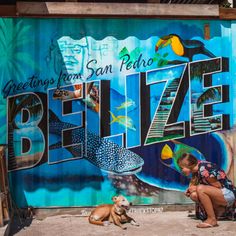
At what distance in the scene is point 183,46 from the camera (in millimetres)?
6465

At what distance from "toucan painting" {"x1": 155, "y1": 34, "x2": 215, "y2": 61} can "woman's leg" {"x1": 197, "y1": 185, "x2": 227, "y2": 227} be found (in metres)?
2.06

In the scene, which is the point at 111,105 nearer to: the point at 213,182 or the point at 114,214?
the point at 114,214

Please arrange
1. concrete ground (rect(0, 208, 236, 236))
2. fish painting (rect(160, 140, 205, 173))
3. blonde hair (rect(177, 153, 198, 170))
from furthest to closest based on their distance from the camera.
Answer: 1. fish painting (rect(160, 140, 205, 173))
2. blonde hair (rect(177, 153, 198, 170))
3. concrete ground (rect(0, 208, 236, 236))

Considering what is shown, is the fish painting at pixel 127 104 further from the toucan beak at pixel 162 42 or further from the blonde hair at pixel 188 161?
the blonde hair at pixel 188 161

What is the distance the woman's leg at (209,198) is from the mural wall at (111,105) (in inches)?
33.4

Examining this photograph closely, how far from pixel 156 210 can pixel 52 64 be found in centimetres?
270

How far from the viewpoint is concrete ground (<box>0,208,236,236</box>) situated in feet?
17.5

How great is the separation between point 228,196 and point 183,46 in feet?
7.74

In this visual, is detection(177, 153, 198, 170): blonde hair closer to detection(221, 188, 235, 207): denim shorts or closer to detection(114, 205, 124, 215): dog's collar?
detection(221, 188, 235, 207): denim shorts

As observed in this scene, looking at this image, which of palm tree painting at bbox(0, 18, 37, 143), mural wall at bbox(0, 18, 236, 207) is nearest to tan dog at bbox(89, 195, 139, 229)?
mural wall at bbox(0, 18, 236, 207)

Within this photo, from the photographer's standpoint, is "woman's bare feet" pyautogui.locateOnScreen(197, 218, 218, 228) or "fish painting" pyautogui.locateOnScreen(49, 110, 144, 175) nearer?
"woman's bare feet" pyautogui.locateOnScreen(197, 218, 218, 228)

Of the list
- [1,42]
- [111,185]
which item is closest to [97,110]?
[111,185]

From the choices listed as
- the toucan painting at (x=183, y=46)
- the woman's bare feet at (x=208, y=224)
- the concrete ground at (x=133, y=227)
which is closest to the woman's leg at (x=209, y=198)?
the woman's bare feet at (x=208, y=224)

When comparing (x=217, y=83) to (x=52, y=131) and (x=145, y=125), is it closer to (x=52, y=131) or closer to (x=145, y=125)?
(x=145, y=125)
